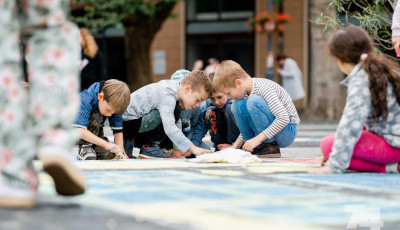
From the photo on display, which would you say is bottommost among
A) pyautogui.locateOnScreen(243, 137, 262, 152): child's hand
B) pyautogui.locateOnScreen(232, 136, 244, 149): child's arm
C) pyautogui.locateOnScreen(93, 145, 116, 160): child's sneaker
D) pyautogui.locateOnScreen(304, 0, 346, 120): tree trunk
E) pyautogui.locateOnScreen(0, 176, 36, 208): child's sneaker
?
pyautogui.locateOnScreen(304, 0, 346, 120): tree trunk

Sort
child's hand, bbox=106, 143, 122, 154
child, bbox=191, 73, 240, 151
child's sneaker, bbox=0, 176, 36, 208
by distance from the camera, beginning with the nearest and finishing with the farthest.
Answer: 1. child's sneaker, bbox=0, 176, 36, 208
2. child's hand, bbox=106, 143, 122, 154
3. child, bbox=191, 73, 240, 151

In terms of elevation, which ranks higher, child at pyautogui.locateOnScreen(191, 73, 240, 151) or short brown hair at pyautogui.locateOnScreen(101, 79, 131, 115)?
short brown hair at pyautogui.locateOnScreen(101, 79, 131, 115)

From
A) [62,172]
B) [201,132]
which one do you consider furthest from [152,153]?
[62,172]

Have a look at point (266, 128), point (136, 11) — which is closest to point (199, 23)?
point (136, 11)

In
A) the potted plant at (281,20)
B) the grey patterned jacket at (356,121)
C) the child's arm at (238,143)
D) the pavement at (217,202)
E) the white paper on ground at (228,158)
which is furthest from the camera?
the potted plant at (281,20)

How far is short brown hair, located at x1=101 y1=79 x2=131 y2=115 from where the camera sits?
540 cm

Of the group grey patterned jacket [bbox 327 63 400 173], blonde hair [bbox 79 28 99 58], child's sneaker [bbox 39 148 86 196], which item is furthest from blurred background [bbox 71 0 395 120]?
child's sneaker [bbox 39 148 86 196]

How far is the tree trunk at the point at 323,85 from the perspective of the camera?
15984mm

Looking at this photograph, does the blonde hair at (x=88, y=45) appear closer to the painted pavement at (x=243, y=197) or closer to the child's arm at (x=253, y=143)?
the child's arm at (x=253, y=143)

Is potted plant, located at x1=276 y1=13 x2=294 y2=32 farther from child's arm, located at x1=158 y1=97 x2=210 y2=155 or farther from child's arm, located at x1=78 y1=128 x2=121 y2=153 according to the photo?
child's arm, located at x1=78 y1=128 x2=121 y2=153

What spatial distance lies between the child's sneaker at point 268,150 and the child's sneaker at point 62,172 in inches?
130

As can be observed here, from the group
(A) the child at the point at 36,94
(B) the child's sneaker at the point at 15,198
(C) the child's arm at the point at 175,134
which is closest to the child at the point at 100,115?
(C) the child's arm at the point at 175,134

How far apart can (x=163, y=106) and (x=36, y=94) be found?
3.17 metres

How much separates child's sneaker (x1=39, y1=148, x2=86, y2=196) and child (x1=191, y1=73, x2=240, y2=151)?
3646 millimetres
